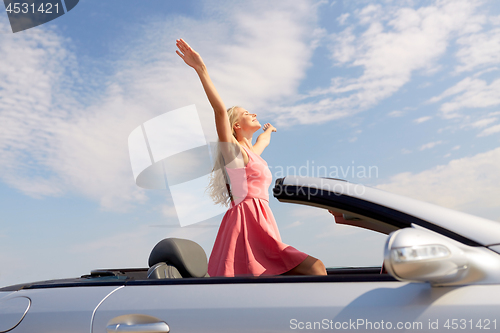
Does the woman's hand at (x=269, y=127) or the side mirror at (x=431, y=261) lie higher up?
the woman's hand at (x=269, y=127)

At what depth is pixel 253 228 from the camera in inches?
92.6

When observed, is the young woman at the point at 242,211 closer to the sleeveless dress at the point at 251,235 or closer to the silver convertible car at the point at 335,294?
the sleeveless dress at the point at 251,235

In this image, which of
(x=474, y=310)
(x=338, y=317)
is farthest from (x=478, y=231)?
(x=338, y=317)

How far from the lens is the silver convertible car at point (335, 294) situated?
123 cm

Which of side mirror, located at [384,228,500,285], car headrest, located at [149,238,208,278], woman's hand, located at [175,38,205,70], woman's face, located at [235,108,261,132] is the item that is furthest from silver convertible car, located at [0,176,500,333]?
woman's face, located at [235,108,261,132]

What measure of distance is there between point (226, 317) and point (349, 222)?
785 mm

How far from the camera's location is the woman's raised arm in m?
2.50

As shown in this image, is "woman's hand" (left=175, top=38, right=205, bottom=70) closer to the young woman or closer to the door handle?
the young woman

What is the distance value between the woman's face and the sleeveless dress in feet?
1.33

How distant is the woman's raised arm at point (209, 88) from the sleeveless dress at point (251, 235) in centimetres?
26

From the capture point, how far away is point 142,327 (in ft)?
4.47

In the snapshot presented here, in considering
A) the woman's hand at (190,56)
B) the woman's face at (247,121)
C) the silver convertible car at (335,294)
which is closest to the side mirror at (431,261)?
the silver convertible car at (335,294)

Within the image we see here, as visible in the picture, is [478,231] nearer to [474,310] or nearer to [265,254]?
[474,310]

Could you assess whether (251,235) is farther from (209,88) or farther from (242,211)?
(209,88)
